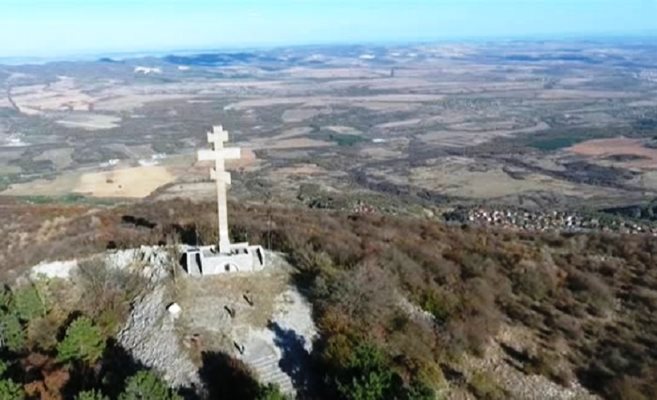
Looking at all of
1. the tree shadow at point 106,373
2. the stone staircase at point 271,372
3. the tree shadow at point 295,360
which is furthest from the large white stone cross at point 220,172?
the tree shadow at point 106,373

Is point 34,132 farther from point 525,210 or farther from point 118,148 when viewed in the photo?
point 525,210

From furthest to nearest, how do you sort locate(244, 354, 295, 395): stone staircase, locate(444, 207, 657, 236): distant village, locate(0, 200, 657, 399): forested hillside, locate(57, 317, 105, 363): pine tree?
locate(444, 207, 657, 236): distant village < locate(57, 317, 105, 363): pine tree < locate(244, 354, 295, 395): stone staircase < locate(0, 200, 657, 399): forested hillside

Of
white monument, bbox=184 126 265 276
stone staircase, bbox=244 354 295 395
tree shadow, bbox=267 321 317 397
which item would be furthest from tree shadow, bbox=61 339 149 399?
white monument, bbox=184 126 265 276

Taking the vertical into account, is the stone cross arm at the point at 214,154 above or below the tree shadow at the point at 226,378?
above

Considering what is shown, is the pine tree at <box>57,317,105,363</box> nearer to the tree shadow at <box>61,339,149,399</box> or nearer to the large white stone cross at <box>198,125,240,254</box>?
the tree shadow at <box>61,339,149,399</box>

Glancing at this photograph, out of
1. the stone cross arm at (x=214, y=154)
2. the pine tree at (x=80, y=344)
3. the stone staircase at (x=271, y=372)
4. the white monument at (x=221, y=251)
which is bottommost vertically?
the stone staircase at (x=271, y=372)

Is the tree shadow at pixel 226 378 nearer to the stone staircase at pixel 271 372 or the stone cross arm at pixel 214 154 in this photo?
the stone staircase at pixel 271 372
